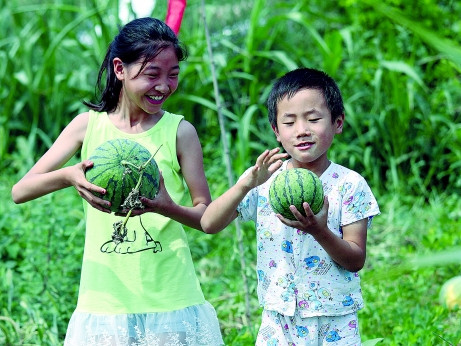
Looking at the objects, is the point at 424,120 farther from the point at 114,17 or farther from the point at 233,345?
the point at 233,345

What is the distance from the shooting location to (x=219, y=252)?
17.6 ft

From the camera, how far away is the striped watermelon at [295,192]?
2.59 metres

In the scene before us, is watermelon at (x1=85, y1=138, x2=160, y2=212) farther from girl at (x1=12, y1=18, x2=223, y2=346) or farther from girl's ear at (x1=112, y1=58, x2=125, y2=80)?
girl's ear at (x1=112, y1=58, x2=125, y2=80)

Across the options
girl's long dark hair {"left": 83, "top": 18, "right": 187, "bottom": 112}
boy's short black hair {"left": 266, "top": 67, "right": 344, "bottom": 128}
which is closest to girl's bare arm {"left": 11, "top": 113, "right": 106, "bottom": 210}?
girl's long dark hair {"left": 83, "top": 18, "right": 187, "bottom": 112}

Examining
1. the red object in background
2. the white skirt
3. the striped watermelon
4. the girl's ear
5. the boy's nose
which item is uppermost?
the red object in background

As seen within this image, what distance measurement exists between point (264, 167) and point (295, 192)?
135 mm

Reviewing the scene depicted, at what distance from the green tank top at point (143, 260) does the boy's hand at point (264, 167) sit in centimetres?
51

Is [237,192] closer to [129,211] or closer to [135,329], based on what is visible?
[129,211]

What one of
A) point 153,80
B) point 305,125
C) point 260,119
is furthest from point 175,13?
point 260,119

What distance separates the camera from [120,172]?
2693 mm

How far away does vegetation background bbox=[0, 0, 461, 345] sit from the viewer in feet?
16.9

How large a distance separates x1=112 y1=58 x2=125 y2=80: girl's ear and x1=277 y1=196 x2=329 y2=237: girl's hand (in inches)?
36.8

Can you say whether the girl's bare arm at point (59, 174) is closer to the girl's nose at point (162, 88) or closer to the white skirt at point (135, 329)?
the girl's nose at point (162, 88)

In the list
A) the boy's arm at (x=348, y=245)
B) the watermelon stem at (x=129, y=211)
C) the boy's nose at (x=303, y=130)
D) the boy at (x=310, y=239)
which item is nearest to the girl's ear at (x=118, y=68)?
the watermelon stem at (x=129, y=211)
